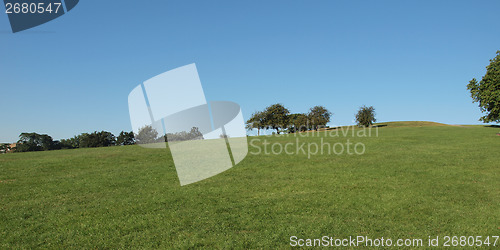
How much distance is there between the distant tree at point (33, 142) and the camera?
390 ft

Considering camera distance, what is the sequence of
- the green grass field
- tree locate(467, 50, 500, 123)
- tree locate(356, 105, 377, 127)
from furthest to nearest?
tree locate(356, 105, 377, 127)
tree locate(467, 50, 500, 123)
the green grass field

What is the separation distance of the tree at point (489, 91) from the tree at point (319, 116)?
65068 mm

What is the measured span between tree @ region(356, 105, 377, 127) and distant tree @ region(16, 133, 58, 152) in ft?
402

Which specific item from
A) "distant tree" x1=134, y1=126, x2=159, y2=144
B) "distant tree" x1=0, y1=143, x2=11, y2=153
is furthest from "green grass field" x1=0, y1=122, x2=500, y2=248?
"distant tree" x1=0, y1=143, x2=11, y2=153

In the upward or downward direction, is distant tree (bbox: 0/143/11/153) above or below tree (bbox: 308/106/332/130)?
below

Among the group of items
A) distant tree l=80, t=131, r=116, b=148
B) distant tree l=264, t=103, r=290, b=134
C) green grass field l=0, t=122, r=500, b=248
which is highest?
distant tree l=264, t=103, r=290, b=134

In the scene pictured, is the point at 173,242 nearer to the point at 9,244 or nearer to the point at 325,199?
the point at 9,244

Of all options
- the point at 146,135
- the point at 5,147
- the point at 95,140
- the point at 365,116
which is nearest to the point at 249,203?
the point at 146,135

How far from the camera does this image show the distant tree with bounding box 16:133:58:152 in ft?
390

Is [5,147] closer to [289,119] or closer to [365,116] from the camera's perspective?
[289,119]

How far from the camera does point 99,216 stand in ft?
44.2

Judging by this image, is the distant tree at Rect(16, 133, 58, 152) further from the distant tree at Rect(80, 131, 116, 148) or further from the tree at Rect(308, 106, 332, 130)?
the tree at Rect(308, 106, 332, 130)

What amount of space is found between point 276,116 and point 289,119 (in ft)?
23.1

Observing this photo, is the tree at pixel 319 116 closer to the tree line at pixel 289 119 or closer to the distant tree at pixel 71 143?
the tree line at pixel 289 119
